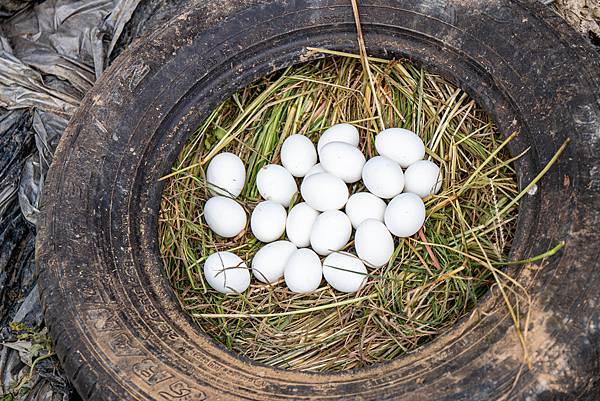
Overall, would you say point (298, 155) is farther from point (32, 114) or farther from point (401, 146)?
point (32, 114)

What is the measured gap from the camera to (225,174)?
206cm

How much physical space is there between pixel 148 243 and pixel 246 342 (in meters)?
0.38

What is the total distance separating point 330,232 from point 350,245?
106mm

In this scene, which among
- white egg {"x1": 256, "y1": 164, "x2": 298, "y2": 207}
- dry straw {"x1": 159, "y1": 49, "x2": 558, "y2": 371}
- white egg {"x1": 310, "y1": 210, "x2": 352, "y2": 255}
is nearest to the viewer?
dry straw {"x1": 159, "y1": 49, "x2": 558, "y2": 371}

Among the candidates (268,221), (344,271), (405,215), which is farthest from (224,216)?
(405,215)

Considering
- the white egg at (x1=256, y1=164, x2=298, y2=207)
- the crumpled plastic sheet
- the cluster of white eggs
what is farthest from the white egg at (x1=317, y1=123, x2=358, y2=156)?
Result: the crumpled plastic sheet

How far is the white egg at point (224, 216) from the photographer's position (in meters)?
2.00

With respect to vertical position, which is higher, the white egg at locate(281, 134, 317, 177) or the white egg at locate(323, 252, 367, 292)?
the white egg at locate(281, 134, 317, 177)

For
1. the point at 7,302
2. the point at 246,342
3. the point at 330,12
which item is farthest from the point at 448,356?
the point at 7,302

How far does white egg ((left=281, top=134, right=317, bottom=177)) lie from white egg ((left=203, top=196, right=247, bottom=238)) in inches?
7.9

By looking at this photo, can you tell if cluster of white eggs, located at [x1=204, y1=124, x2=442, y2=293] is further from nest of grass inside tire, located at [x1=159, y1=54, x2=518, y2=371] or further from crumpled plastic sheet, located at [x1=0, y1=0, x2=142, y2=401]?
crumpled plastic sheet, located at [x1=0, y1=0, x2=142, y2=401]

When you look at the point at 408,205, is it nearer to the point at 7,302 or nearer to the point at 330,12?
the point at 330,12

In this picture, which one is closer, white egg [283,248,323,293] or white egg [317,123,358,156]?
white egg [283,248,323,293]

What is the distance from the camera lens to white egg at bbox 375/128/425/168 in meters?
1.98
